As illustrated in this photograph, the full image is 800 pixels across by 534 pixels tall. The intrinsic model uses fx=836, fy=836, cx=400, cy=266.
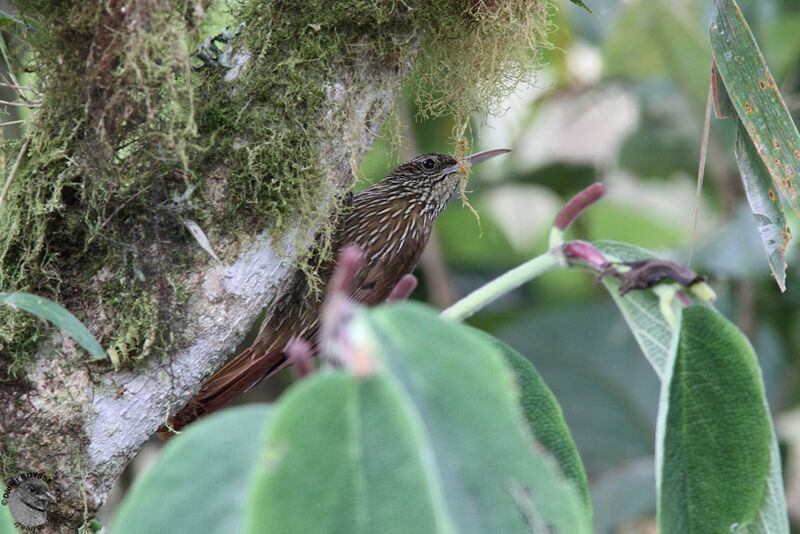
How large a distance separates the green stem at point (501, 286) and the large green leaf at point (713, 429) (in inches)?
6.6

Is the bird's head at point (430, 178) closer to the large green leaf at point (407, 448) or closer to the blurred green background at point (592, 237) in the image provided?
the blurred green background at point (592, 237)

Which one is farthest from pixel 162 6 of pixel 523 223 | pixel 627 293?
pixel 523 223

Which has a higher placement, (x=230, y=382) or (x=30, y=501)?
(x=30, y=501)

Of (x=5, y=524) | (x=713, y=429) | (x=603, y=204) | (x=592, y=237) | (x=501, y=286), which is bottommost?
(x=592, y=237)

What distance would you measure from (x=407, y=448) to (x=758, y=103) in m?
0.93

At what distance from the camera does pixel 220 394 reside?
6.12 ft

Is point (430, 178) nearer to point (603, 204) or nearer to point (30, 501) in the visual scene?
point (30, 501)

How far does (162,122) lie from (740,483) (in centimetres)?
96

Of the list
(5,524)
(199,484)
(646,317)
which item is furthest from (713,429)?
(5,524)

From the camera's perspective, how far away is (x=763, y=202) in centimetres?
134

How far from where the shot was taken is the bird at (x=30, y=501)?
4.08 feet

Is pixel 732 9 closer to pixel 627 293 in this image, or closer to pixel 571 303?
pixel 627 293

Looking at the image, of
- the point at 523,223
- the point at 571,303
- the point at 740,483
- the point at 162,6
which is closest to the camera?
the point at 740,483

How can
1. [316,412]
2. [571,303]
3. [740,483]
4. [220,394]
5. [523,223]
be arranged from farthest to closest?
[523,223]
[571,303]
[220,394]
[740,483]
[316,412]
